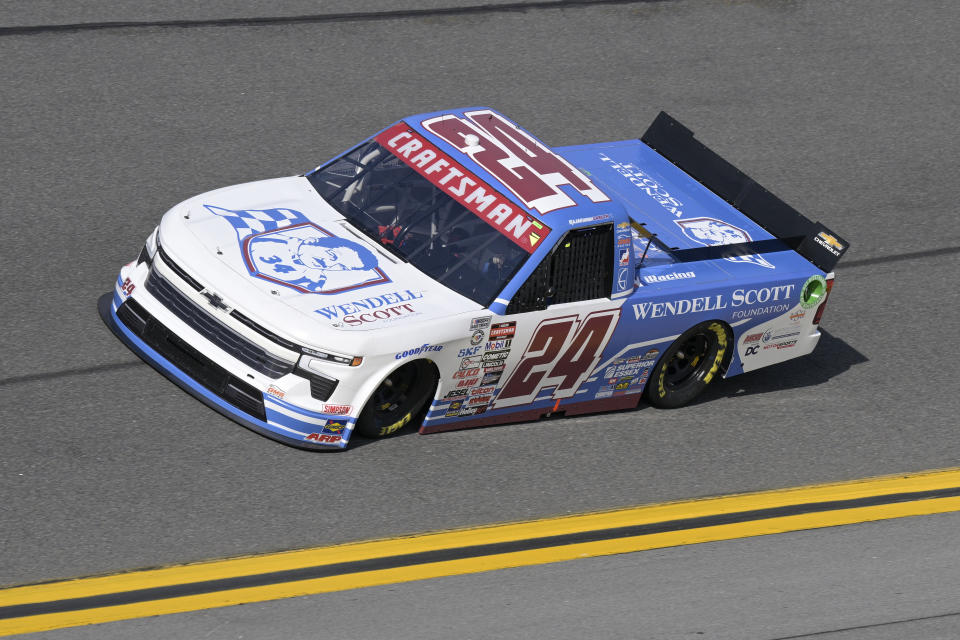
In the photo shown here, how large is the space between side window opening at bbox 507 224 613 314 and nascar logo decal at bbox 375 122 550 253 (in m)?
0.16

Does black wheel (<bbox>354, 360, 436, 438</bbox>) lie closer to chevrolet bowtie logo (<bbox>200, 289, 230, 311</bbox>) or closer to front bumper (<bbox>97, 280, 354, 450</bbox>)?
front bumper (<bbox>97, 280, 354, 450</bbox>)

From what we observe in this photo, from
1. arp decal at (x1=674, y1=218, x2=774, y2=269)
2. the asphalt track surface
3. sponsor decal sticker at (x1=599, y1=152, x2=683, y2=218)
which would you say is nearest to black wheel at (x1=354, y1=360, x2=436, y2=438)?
the asphalt track surface

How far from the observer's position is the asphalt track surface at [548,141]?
22.5 feet

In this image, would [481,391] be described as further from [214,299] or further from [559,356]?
[214,299]

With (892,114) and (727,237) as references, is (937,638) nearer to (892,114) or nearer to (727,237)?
(727,237)

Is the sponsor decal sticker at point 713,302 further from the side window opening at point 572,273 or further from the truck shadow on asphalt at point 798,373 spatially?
the truck shadow on asphalt at point 798,373

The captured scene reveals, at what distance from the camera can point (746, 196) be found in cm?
938

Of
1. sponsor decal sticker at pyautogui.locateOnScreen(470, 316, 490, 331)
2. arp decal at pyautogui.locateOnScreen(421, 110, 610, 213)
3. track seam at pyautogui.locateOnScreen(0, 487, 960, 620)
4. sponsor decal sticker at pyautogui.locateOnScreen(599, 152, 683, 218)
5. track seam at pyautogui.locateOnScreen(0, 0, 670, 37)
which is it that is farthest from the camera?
track seam at pyautogui.locateOnScreen(0, 0, 670, 37)

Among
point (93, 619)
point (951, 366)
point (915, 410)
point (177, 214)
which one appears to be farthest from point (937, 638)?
point (177, 214)

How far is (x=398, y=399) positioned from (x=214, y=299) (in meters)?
1.20

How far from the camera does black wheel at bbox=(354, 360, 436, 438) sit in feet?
24.4

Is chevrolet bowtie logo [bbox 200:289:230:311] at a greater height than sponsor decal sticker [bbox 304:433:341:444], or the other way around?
chevrolet bowtie logo [bbox 200:289:230:311]

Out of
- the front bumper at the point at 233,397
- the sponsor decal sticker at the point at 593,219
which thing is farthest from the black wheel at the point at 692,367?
the front bumper at the point at 233,397

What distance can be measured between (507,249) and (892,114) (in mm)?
6645
